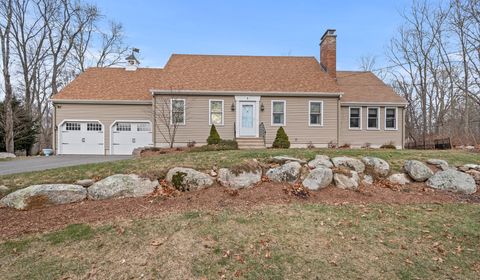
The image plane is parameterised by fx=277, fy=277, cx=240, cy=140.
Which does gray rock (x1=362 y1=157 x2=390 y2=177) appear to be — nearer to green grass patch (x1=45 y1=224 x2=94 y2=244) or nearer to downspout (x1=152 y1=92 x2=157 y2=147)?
green grass patch (x1=45 y1=224 x2=94 y2=244)

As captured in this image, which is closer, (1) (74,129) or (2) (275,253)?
(2) (275,253)

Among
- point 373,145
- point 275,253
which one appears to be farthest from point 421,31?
point 275,253

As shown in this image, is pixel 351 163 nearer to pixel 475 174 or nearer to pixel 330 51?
pixel 475 174

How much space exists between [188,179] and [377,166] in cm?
434

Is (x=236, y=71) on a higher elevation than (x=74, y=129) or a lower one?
higher

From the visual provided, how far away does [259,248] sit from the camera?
3.66 m

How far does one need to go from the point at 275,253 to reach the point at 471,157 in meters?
7.36

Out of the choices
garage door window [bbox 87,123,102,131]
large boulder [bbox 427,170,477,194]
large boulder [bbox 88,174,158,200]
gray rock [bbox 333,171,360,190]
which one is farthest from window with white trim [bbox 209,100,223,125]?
large boulder [bbox 427,170,477,194]

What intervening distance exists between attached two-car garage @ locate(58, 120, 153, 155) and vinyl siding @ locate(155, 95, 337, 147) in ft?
4.87

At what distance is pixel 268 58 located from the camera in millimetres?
17391

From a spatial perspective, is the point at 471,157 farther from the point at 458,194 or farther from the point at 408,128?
the point at 408,128

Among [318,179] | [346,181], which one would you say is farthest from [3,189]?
[346,181]

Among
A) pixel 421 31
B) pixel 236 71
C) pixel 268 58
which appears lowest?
pixel 236 71

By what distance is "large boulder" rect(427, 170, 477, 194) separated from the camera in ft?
19.4
